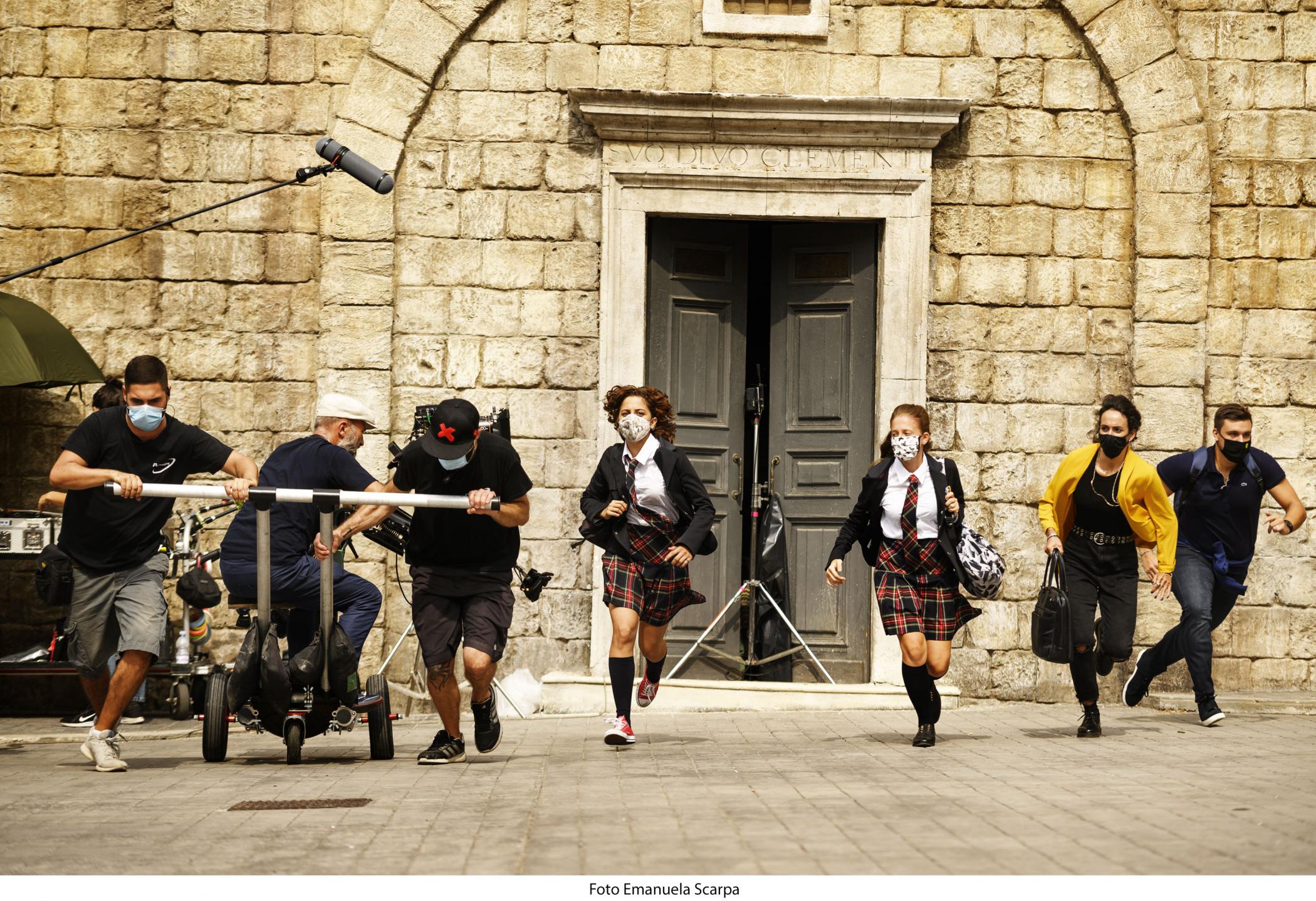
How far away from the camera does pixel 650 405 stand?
864 centimetres

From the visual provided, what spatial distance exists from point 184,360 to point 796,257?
4317 mm

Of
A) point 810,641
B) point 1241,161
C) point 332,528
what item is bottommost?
point 810,641

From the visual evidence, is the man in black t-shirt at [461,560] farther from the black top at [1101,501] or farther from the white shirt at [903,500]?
the black top at [1101,501]

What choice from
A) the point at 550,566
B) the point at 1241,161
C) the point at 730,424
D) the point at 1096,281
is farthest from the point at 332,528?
the point at 1241,161

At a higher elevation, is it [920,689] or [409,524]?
[409,524]

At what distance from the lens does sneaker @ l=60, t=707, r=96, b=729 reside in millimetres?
9828

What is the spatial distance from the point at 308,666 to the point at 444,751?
0.78 metres

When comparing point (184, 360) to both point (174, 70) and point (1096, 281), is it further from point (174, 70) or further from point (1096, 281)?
point (1096, 281)

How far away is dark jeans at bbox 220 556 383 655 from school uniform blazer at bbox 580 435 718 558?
1228 millimetres

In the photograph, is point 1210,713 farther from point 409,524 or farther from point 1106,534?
point 409,524

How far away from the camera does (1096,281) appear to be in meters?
11.1

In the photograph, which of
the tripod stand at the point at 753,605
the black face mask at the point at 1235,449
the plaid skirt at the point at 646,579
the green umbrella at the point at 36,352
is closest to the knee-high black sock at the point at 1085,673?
the black face mask at the point at 1235,449

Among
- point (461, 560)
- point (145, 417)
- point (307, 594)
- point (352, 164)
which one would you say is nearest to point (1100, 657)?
point (461, 560)

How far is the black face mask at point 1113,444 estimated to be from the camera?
27.7 feet
